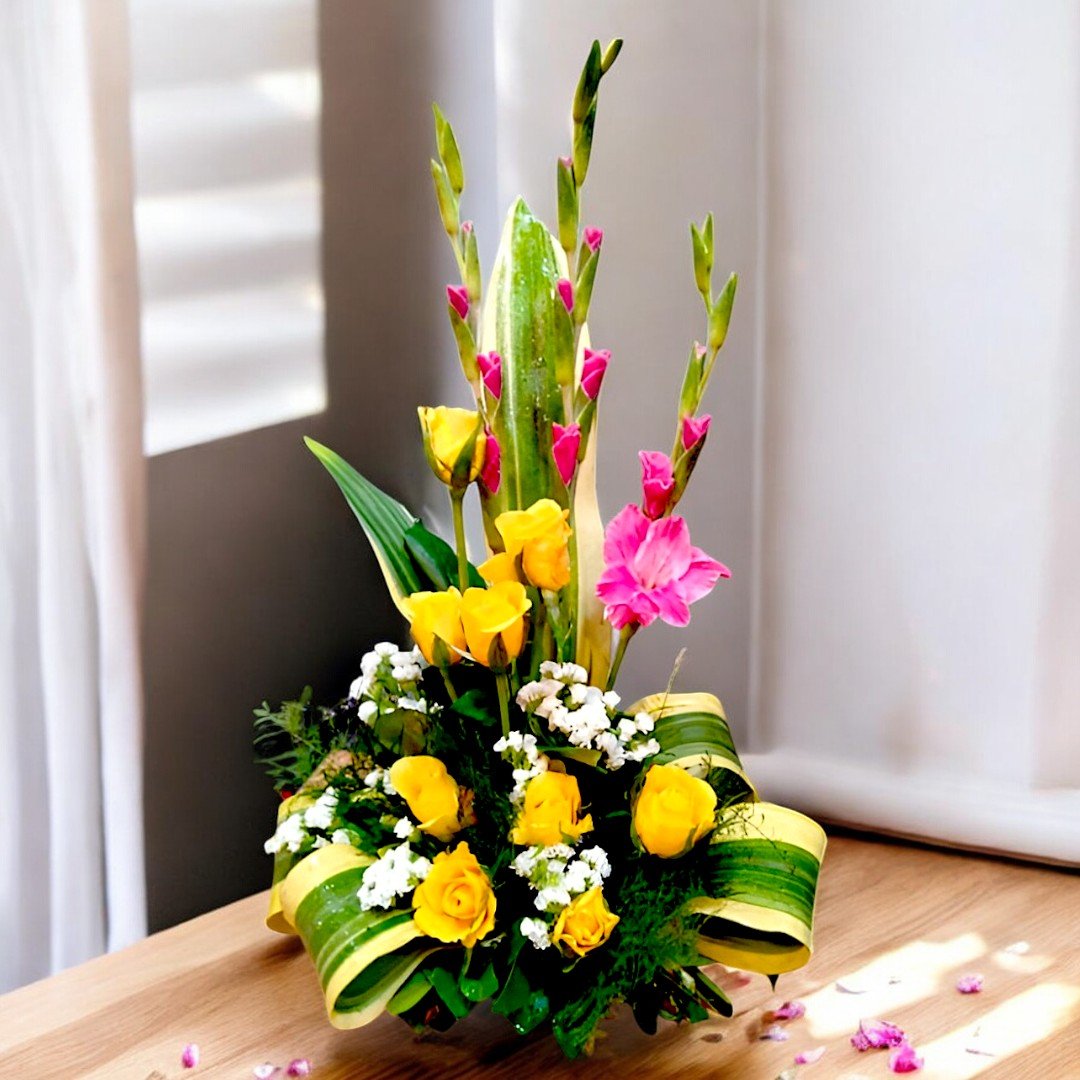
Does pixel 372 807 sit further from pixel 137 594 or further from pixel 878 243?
pixel 878 243

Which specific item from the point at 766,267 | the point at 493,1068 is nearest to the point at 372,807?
the point at 493,1068

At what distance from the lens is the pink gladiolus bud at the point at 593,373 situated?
2.73ft

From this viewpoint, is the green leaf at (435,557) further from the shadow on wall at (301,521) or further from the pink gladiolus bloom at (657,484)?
the shadow on wall at (301,521)

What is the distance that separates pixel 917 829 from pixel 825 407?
34cm

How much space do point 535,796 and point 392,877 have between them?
9 cm

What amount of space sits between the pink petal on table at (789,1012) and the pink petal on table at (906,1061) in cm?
7

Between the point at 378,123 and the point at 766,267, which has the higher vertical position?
the point at 378,123

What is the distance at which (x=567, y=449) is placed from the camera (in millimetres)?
825

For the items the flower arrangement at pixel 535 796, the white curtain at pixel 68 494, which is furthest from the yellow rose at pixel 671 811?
the white curtain at pixel 68 494

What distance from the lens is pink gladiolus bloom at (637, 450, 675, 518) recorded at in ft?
2.71


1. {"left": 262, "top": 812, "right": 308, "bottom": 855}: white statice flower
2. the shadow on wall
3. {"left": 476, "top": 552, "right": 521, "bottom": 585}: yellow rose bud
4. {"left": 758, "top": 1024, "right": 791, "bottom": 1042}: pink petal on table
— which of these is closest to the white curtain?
the shadow on wall

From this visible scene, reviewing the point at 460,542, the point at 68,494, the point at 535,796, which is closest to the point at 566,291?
the point at 460,542

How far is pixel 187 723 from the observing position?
1168 mm

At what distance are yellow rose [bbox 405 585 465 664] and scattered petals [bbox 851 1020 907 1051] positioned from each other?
0.34 m
